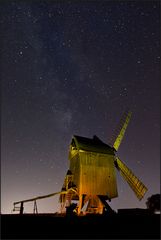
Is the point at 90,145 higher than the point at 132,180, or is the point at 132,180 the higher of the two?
the point at 90,145

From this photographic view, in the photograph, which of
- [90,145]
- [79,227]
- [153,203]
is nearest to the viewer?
[79,227]

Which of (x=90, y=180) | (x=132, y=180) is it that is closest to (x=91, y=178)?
(x=90, y=180)

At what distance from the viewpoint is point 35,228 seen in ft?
49.5

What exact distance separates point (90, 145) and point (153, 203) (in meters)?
6.60

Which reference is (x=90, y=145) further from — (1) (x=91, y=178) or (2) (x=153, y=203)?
(2) (x=153, y=203)

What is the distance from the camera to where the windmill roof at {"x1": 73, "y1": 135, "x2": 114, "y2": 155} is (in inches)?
859

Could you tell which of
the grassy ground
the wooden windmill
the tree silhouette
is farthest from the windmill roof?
the grassy ground

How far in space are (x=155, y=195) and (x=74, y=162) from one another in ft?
22.9

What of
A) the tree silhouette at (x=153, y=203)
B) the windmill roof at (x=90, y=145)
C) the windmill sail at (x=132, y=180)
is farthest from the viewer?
the windmill sail at (x=132, y=180)

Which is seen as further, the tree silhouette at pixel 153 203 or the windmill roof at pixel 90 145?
the windmill roof at pixel 90 145

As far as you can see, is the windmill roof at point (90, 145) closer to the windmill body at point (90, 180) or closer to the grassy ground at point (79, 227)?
the windmill body at point (90, 180)

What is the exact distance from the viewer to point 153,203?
1964 cm

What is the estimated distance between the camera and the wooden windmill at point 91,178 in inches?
828

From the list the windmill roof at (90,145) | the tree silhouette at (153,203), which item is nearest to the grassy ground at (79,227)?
the tree silhouette at (153,203)
